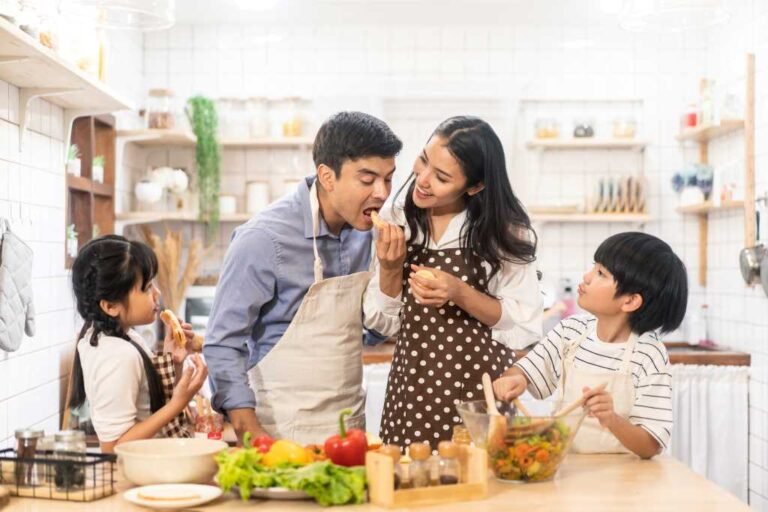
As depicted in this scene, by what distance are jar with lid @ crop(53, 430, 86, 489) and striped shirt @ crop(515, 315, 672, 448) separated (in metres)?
1.05

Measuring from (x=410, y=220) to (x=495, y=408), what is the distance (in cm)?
67

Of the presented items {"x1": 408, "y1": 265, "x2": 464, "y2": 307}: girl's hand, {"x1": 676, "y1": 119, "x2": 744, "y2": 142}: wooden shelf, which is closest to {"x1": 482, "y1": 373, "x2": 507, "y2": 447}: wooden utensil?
{"x1": 408, "y1": 265, "x2": 464, "y2": 307}: girl's hand

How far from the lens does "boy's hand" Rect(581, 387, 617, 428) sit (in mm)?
1988

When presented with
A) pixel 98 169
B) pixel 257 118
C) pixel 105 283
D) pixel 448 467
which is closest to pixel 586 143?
pixel 257 118

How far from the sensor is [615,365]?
7.56 ft

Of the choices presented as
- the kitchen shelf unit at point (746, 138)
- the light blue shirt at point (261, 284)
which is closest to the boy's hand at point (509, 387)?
the light blue shirt at point (261, 284)

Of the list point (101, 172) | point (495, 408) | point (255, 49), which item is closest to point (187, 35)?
point (255, 49)

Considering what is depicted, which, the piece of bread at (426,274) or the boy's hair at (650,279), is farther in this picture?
the boy's hair at (650,279)

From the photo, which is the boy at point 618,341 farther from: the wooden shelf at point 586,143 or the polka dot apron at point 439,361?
the wooden shelf at point 586,143

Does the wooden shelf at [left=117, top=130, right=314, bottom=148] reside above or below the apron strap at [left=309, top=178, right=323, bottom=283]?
above

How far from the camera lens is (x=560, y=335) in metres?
2.44

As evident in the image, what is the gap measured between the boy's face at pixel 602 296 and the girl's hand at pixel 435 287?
37 cm

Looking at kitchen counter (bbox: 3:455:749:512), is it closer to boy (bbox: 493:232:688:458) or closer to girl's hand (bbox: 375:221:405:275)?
boy (bbox: 493:232:688:458)

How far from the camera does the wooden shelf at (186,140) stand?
485 cm
